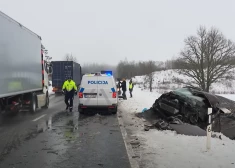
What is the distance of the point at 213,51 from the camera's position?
50.9m

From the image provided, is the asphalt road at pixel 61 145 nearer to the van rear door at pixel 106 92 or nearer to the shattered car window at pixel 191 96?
the van rear door at pixel 106 92

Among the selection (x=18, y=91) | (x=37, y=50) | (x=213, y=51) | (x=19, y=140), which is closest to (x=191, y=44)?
(x=213, y=51)

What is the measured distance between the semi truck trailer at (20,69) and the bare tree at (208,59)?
1451 inches

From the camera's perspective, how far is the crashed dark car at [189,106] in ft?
32.9

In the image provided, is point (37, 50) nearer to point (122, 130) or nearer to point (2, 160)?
point (122, 130)

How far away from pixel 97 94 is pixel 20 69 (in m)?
3.45

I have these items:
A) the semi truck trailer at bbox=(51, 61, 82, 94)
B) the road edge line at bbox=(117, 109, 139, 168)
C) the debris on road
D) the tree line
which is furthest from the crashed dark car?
the tree line

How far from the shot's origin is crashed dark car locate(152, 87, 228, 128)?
32.9 feet

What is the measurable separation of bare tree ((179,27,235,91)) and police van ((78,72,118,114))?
125ft

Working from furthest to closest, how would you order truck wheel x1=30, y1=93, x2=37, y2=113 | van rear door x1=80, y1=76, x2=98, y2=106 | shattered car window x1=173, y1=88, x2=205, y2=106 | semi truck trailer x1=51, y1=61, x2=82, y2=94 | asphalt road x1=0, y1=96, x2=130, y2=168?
semi truck trailer x1=51, y1=61, x2=82, y2=94
truck wheel x1=30, y1=93, x2=37, y2=113
van rear door x1=80, y1=76, x2=98, y2=106
shattered car window x1=173, y1=88, x2=205, y2=106
asphalt road x1=0, y1=96, x2=130, y2=168

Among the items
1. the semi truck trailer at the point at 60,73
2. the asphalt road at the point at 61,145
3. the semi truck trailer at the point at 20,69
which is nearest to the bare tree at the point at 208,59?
the semi truck trailer at the point at 60,73

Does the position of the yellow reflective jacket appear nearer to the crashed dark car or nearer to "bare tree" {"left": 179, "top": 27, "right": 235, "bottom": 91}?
the crashed dark car

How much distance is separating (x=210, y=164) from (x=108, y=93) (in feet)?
27.5

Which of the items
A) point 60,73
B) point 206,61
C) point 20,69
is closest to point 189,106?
point 20,69
